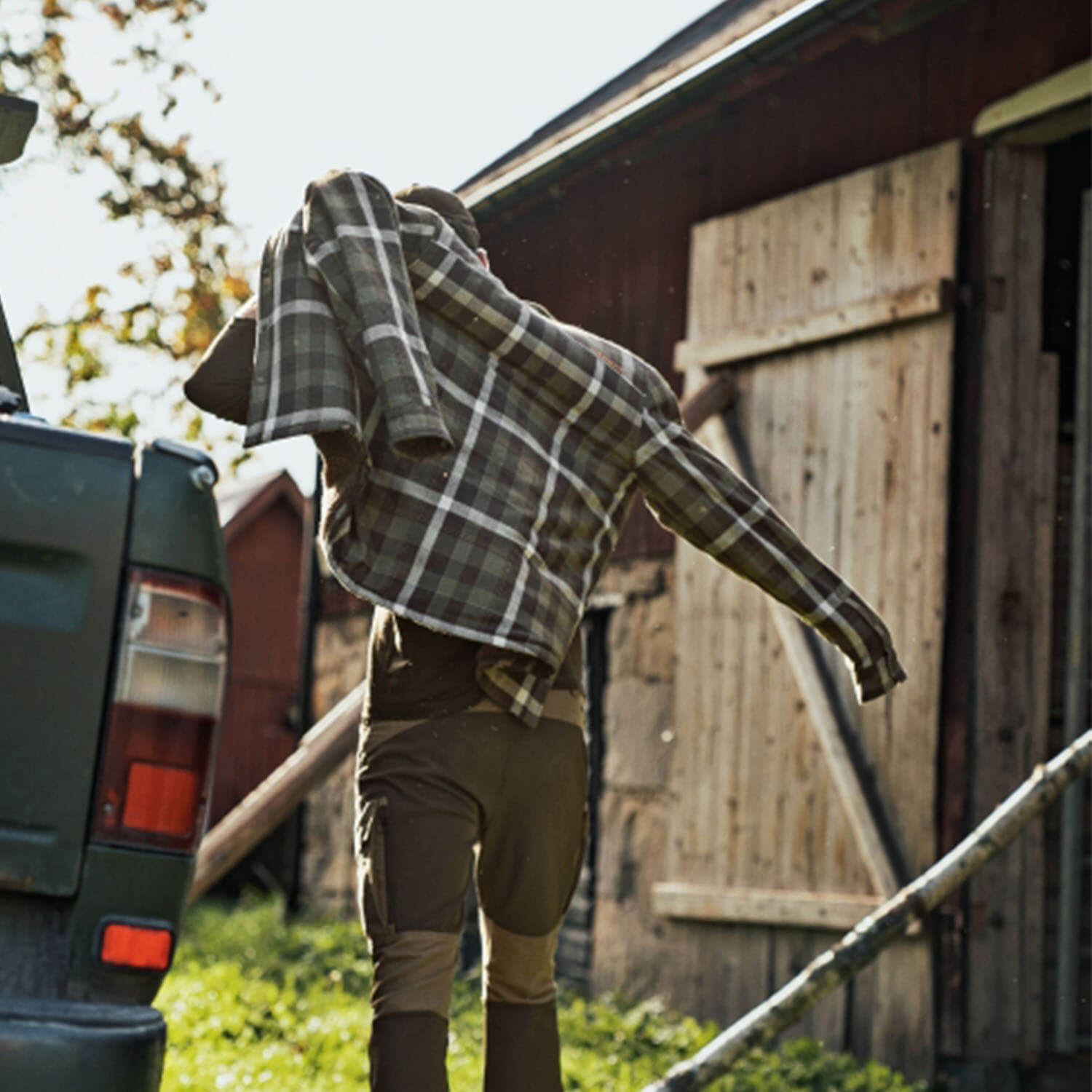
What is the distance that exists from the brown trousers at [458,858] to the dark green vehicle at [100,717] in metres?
0.32

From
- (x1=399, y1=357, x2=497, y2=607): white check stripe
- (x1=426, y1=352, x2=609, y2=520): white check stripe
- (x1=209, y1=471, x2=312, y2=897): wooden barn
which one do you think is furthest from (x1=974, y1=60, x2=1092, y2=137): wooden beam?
(x1=209, y1=471, x2=312, y2=897): wooden barn

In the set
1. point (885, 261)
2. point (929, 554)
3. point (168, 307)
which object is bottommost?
point (929, 554)

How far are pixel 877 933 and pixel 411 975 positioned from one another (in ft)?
7.61

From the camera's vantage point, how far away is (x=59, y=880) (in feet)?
7.95

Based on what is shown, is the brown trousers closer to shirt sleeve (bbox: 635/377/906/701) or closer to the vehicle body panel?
shirt sleeve (bbox: 635/377/906/701)

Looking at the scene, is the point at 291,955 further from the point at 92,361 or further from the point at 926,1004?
the point at 92,361

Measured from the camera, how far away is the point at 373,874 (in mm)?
2705

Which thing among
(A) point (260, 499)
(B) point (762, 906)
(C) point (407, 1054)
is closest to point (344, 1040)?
(B) point (762, 906)

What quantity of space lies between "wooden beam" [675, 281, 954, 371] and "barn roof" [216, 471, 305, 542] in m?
11.9

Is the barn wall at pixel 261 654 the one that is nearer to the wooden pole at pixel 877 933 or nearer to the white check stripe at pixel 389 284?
the wooden pole at pixel 877 933

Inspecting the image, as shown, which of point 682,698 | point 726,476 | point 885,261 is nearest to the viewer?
point 726,476

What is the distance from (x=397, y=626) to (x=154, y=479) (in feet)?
1.59

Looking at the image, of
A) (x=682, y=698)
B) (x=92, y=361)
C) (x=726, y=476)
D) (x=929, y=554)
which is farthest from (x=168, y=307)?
(x=726, y=476)

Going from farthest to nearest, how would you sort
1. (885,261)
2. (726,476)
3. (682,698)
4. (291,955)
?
(291,955) → (682,698) → (885,261) → (726,476)
